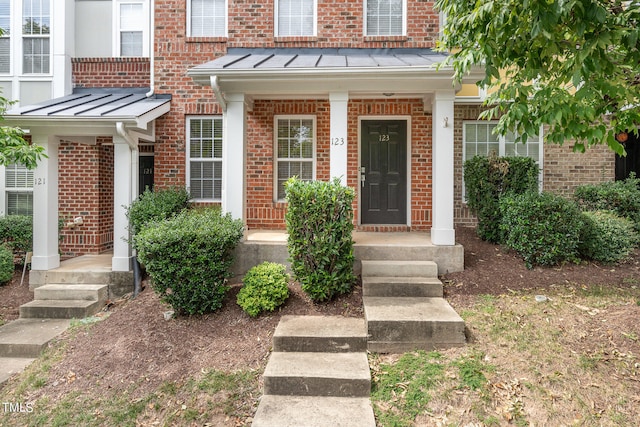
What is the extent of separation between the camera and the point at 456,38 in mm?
4465

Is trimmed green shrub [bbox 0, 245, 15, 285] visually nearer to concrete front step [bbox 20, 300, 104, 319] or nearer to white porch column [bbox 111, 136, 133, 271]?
concrete front step [bbox 20, 300, 104, 319]

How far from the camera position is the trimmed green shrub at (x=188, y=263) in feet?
16.1

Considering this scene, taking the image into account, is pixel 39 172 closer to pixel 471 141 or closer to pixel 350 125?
pixel 350 125

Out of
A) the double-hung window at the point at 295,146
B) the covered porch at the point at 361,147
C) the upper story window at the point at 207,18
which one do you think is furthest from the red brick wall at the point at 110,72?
the double-hung window at the point at 295,146

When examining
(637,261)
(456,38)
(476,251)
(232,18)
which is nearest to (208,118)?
(232,18)

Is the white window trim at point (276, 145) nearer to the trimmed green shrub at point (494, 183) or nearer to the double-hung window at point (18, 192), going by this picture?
the trimmed green shrub at point (494, 183)

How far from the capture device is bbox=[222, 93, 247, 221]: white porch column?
19.6ft

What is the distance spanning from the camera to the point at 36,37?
843cm

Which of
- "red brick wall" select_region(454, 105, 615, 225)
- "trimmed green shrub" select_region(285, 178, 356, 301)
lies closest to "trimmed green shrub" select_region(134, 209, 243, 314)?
"trimmed green shrub" select_region(285, 178, 356, 301)

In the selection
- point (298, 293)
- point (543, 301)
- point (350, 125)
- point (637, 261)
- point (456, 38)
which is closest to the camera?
point (456, 38)

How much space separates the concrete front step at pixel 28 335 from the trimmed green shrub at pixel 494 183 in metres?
7.23

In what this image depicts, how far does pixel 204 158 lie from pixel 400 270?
480 centimetres

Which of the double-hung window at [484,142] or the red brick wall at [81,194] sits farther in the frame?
the double-hung window at [484,142]

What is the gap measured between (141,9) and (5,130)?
488cm
